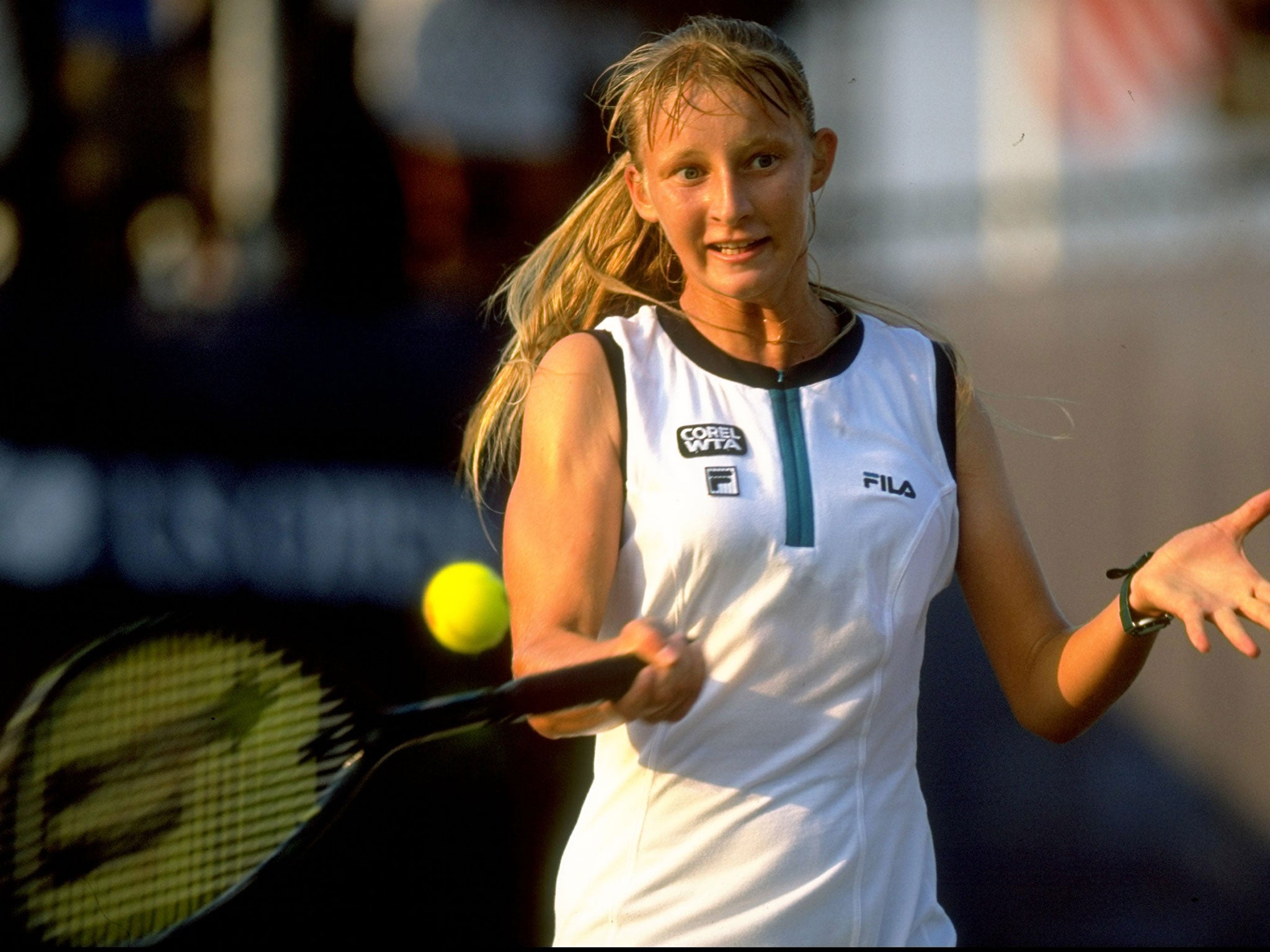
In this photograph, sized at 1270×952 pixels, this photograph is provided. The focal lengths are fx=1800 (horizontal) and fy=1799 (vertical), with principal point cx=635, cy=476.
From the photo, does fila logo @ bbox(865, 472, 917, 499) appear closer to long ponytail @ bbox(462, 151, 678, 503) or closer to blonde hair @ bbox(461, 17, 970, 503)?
blonde hair @ bbox(461, 17, 970, 503)

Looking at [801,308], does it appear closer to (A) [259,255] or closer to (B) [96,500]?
(B) [96,500]

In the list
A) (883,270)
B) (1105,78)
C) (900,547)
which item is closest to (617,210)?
(900,547)

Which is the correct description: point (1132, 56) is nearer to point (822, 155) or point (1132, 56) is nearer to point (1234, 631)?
A: point (822, 155)

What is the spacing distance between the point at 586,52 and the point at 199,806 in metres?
8.11

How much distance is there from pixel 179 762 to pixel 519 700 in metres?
0.55

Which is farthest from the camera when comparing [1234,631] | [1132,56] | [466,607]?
[1132,56]

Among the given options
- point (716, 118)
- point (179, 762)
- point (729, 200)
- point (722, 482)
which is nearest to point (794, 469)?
point (722, 482)

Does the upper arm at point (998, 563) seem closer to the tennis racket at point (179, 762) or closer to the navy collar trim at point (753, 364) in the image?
the navy collar trim at point (753, 364)

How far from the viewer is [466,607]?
6121 mm

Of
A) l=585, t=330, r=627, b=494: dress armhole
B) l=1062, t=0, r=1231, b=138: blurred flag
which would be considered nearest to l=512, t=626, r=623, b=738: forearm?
l=585, t=330, r=627, b=494: dress armhole

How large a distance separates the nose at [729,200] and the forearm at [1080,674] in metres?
0.78

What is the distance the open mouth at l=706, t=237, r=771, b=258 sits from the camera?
2.62m

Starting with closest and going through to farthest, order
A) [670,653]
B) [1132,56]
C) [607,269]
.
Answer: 1. [670,653]
2. [607,269]
3. [1132,56]

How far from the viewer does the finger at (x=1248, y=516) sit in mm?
2584
